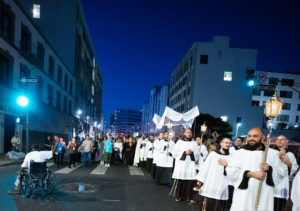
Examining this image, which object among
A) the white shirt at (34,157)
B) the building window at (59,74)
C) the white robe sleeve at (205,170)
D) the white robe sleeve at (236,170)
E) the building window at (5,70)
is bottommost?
the white shirt at (34,157)

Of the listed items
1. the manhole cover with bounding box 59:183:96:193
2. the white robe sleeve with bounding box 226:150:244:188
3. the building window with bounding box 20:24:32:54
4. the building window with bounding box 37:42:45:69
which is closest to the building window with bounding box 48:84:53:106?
the building window with bounding box 37:42:45:69

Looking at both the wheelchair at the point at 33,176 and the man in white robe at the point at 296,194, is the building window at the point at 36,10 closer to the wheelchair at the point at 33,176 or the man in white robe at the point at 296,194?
the wheelchair at the point at 33,176

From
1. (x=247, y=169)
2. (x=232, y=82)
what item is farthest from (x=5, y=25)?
(x=232, y=82)

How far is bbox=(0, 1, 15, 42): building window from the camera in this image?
52.6 feet

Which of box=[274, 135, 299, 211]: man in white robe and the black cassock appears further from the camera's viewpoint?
the black cassock

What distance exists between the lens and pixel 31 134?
20219mm

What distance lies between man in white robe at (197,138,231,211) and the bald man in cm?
124

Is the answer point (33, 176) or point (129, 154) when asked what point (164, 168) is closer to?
point (33, 176)

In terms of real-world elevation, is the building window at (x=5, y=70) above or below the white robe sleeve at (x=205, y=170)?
above

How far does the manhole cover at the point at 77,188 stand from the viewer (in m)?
7.43

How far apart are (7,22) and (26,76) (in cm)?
463

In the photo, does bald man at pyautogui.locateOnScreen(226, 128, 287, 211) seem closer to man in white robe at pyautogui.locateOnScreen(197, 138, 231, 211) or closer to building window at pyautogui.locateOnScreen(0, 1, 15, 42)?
man in white robe at pyautogui.locateOnScreen(197, 138, 231, 211)

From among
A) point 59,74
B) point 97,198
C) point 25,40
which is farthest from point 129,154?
point 59,74

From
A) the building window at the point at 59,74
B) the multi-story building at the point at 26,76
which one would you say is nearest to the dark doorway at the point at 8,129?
the multi-story building at the point at 26,76
